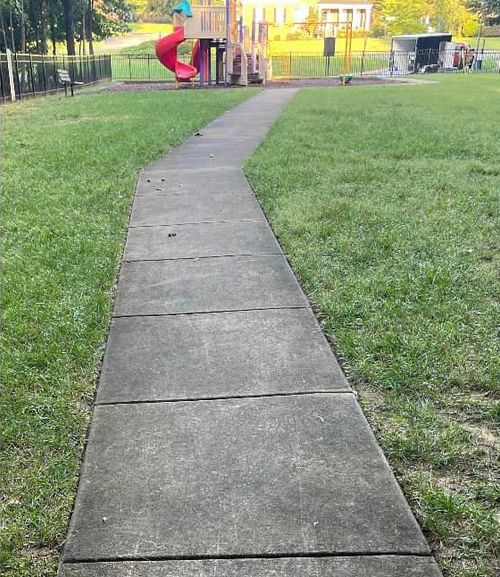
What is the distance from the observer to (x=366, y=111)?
1631cm

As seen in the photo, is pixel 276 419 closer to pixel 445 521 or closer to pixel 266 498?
pixel 266 498

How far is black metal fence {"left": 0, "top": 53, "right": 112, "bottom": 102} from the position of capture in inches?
794

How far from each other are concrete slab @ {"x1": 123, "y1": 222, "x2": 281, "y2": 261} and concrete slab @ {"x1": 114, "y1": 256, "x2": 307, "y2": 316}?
0.59 feet

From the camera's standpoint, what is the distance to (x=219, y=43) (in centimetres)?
2919

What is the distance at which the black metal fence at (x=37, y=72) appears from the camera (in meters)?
20.2

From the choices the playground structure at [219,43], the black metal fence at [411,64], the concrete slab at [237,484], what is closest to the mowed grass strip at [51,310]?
the concrete slab at [237,484]

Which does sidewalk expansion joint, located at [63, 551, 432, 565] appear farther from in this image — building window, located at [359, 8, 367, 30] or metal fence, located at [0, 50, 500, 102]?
building window, located at [359, 8, 367, 30]

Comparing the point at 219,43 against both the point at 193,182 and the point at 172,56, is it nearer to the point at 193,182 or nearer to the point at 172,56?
the point at 172,56

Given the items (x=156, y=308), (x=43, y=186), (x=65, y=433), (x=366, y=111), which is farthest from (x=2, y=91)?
(x=65, y=433)

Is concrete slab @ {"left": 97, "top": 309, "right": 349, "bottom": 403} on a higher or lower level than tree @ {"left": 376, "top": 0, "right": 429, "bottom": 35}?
lower

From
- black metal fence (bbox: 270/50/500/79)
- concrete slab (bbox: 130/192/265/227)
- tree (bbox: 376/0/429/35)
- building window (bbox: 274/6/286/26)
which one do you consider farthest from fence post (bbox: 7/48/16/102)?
tree (bbox: 376/0/429/35)

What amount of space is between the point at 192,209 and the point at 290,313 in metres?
2.94

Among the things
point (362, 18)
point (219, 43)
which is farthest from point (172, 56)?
point (362, 18)

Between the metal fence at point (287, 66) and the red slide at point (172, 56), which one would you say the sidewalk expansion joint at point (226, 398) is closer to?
the metal fence at point (287, 66)
